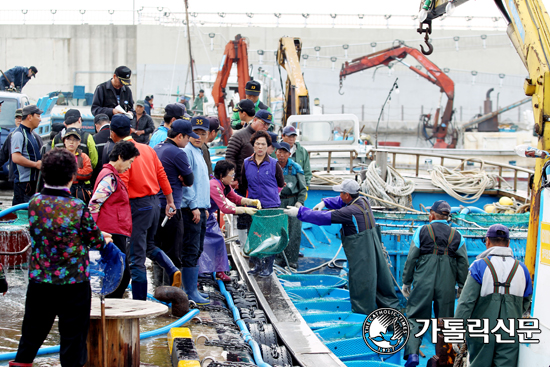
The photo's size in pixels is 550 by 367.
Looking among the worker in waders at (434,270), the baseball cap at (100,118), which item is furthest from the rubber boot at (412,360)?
the baseball cap at (100,118)

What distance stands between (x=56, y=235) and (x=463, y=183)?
10624 millimetres

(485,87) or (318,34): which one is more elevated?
(318,34)

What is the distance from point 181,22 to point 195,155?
2965 cm

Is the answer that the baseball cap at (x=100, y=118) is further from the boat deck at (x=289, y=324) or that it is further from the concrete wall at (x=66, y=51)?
the concrete wall at (x=66, y=51)

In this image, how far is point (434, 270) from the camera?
607cm

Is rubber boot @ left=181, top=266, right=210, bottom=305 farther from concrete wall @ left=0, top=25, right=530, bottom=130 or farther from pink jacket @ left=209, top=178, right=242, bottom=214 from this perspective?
concrete wall @ left=0, top=25, right=530, bottom=130

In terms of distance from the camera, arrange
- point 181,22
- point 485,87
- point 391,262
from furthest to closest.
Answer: point 485,87 → point 181,22 → point 391,262

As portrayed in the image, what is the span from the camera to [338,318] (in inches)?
268

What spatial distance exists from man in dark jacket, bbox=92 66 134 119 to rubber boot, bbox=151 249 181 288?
266cm

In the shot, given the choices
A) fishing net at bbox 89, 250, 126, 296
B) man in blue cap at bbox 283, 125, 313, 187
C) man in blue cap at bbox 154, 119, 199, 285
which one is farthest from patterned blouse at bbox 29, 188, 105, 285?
man in blue cap at bbox 283, 125, 313, 187

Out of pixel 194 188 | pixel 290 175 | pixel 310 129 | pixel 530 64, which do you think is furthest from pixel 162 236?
pixel 310 129

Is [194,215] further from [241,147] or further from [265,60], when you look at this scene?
[265,60]

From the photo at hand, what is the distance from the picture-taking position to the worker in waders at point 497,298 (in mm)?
5078

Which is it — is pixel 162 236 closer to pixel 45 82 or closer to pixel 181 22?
pixel 181 22
